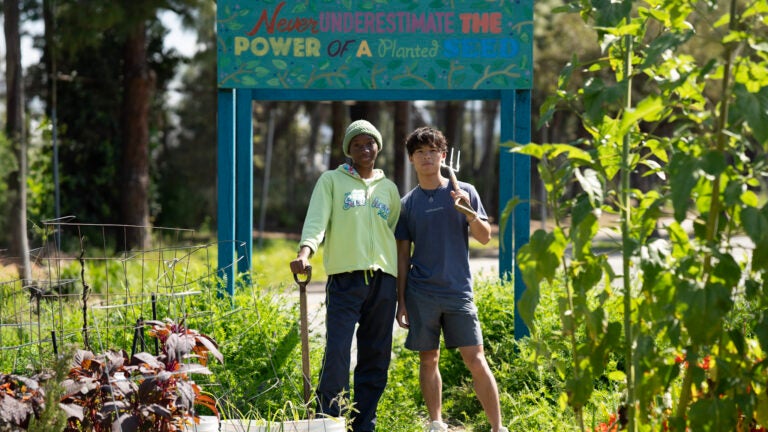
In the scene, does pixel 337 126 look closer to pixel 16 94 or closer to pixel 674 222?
pixel 16 94

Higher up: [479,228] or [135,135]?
[135,135]

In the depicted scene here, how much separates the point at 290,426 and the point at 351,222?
3.66 feet

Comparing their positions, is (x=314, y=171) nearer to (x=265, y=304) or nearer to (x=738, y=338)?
(x=265, y=304)

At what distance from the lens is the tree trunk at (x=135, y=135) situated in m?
16.3

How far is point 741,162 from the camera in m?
2.79

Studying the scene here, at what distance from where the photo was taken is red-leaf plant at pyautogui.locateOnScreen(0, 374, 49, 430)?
9.72 ft

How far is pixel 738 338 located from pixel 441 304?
1.78 m

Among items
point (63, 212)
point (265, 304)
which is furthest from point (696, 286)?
point (63, 212)

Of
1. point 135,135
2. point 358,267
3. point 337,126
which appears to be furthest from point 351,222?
point 337,126

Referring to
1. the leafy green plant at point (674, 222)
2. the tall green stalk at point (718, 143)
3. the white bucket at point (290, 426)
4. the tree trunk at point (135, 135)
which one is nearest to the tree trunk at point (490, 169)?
the tree trunk at point (135, 135)

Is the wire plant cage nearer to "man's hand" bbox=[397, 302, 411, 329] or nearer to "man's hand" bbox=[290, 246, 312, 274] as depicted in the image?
"man's hand" bbox=[290, 246, 312, 274]

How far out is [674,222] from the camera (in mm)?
2854

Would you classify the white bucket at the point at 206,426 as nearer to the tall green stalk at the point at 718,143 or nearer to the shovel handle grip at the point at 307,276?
the shovel handle grip at the point at 307,276

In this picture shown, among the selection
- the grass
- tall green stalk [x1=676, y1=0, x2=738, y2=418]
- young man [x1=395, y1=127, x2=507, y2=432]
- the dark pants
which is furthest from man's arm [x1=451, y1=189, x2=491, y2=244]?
tall green stalk [x1=676, y1=0, x2=738, y2=418]
